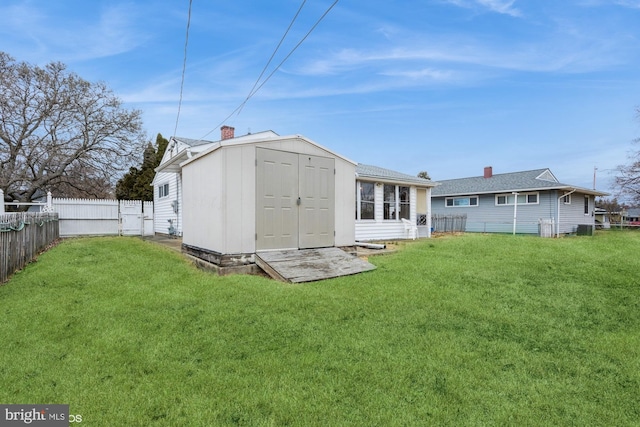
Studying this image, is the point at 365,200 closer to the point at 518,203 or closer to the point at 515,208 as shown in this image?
the point at 515,208

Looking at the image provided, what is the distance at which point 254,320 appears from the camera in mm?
4188

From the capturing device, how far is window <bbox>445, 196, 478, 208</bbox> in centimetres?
2289

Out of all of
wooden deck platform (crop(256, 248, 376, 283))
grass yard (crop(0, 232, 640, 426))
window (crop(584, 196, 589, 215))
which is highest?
window (crop(584, 196, 589, 215))

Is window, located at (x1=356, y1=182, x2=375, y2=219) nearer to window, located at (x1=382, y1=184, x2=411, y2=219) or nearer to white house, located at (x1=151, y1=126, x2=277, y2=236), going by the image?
window, located at (x1=382, y1=184, x2=411, y2=219)

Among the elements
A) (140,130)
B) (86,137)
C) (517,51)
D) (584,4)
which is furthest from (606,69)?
A: (86,137)

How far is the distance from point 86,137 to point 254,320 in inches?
973

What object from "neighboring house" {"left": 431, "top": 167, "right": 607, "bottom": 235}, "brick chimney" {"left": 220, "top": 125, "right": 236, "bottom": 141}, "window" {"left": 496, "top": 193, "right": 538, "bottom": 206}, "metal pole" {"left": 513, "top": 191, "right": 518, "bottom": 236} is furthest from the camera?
"window" {"left": 496, "top": 193, "right": 538, "bottom": 206}

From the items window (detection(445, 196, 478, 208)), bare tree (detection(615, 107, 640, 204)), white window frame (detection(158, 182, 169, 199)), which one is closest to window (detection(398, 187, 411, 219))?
window (detection(445, 196, 478, 208))

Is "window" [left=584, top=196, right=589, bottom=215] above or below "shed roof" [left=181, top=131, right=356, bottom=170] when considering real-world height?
below

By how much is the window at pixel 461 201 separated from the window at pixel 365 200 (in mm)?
12450

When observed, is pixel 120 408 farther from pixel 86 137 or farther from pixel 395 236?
pixel 86 137

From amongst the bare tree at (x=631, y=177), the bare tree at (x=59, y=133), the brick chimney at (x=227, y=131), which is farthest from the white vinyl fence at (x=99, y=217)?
the bare tree at (x=631, y=177)

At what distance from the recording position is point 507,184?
2142cm

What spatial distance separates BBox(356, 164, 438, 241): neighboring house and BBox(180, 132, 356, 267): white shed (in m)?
4.42
